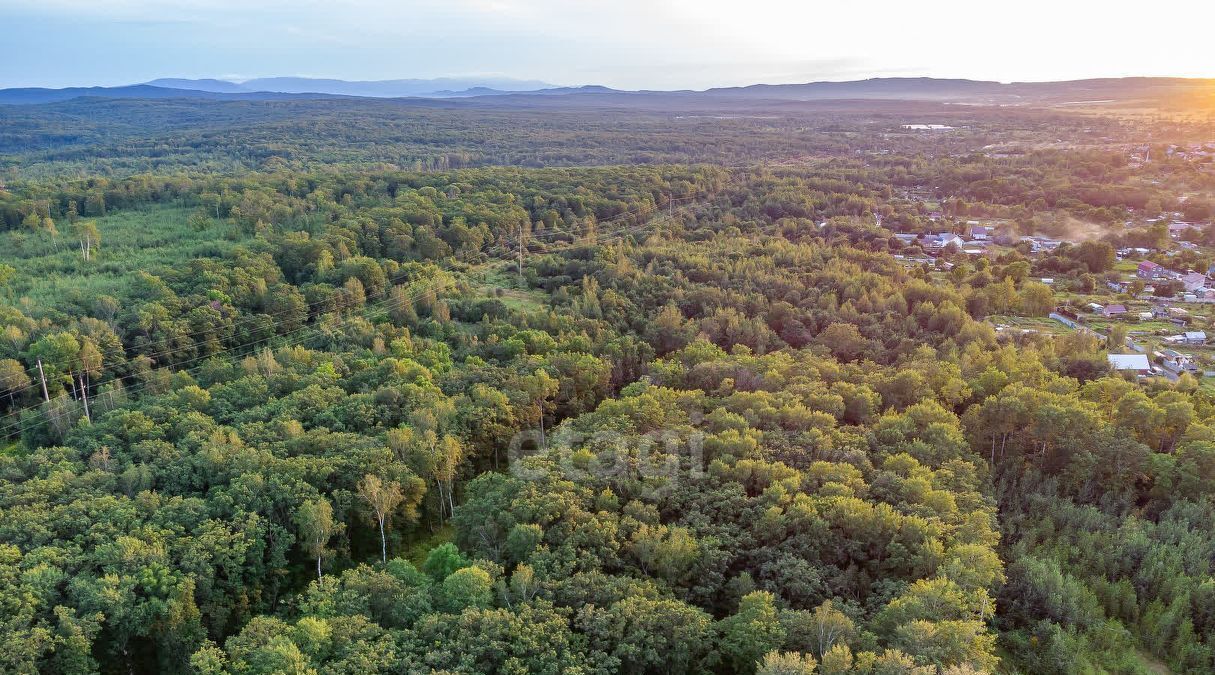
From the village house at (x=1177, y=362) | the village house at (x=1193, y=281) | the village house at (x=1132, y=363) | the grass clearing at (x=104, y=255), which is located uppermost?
the grass clearing at (x=104, y=255)

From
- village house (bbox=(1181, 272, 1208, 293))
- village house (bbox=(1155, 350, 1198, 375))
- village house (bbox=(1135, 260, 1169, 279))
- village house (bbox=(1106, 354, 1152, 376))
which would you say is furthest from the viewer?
village house (bbox=(1135, 260, 1169, 279))

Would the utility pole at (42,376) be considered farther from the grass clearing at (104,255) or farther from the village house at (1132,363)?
the village house at (1132,363)

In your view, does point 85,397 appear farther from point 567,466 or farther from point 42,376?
point 567,466

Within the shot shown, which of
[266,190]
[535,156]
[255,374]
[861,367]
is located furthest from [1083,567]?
[535,156]

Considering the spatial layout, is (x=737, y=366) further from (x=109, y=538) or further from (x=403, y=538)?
(x=109, y=538)

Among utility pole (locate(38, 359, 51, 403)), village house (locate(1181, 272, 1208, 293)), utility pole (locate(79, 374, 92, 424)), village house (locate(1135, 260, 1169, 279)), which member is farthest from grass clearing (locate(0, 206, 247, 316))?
village house (locate(1135, 260, 1169, 279))

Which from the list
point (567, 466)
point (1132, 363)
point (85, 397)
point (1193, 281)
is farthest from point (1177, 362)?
point (85, 397)

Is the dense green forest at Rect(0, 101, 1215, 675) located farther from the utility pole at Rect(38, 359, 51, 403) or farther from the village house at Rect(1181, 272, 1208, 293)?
the village house at Rect(1181, 272, 1208, 293)

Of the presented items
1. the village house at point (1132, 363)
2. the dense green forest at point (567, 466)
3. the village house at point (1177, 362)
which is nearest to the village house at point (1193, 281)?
the dense green forest at point (567, 466)

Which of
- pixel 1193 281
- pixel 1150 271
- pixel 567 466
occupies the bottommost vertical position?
pixel 567 466
